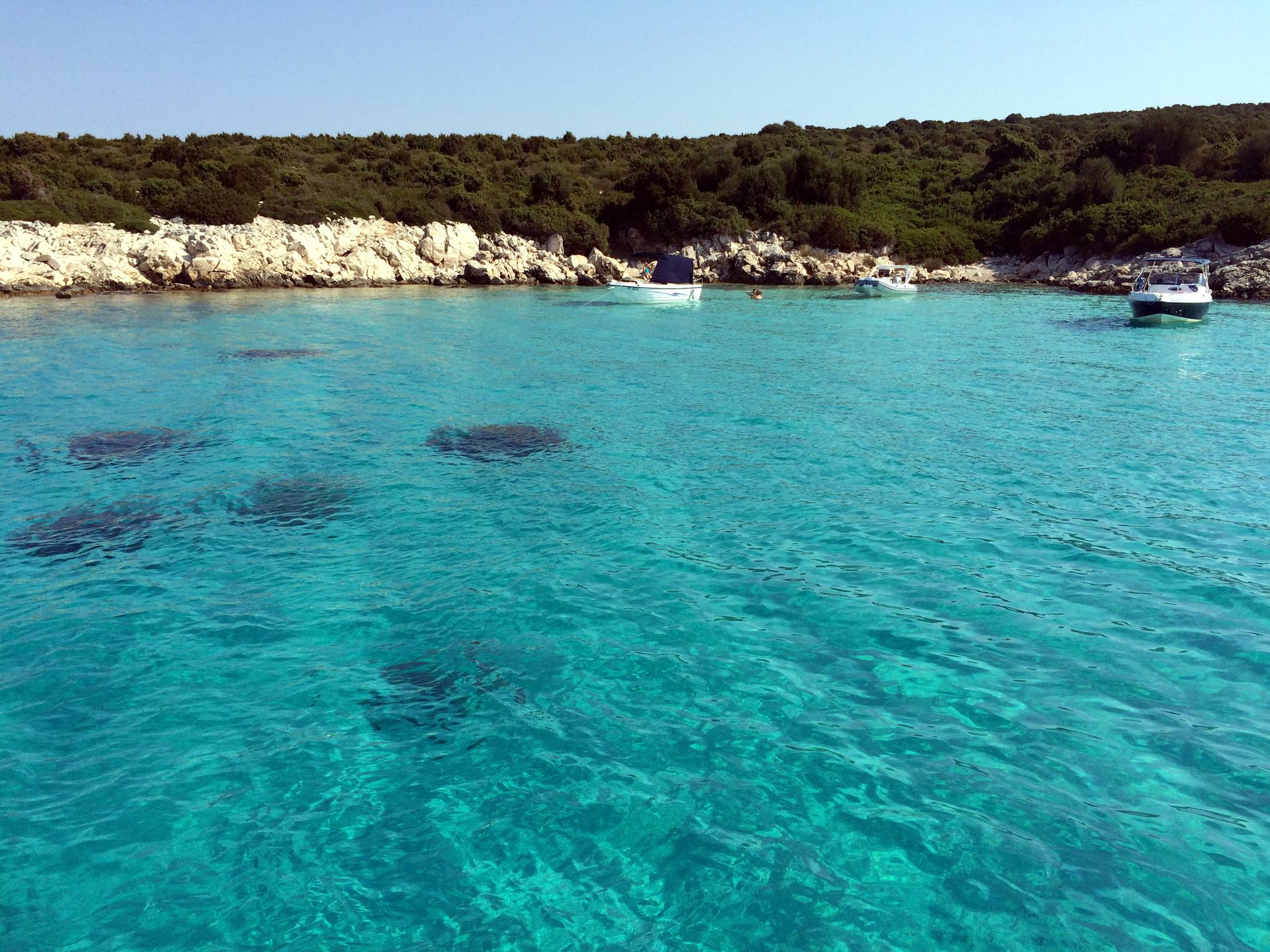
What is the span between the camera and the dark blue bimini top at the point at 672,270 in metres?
43.1

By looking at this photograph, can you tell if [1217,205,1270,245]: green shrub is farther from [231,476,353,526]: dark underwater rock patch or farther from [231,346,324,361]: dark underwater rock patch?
[231,476,353,526]: dark underwater rock patch

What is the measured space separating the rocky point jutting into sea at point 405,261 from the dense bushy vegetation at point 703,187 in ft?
4.33

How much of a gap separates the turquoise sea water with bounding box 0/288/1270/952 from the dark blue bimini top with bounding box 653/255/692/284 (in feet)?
96.8

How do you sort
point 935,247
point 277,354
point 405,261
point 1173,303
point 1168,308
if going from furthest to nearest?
point 935,247 < point 405,261 < point 1168,308 < point 1173,303 < point 277,354

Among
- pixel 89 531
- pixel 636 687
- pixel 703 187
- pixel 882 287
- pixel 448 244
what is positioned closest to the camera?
pixel 636 687

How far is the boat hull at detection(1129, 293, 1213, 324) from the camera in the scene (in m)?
31.5

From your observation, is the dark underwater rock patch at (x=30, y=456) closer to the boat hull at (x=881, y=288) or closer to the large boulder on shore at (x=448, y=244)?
the large boulder on shore at (x=448, y=244)

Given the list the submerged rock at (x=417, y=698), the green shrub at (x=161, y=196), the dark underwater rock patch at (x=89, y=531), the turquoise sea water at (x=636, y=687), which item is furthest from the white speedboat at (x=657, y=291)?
the submerged rock at (x=417, y=698)

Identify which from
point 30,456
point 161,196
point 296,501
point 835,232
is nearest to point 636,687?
point 296,501

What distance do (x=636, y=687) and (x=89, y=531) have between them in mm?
7705

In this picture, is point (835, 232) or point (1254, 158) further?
point (1254, 158)

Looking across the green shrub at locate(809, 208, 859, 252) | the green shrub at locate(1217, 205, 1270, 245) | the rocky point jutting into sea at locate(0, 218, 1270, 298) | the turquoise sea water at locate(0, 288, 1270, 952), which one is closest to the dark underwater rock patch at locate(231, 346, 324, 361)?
the turquoise sea water at locate(0, 288, 1270, 952)

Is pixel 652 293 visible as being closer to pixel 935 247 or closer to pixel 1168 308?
pixel 1168 308

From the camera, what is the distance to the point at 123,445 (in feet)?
44.6
